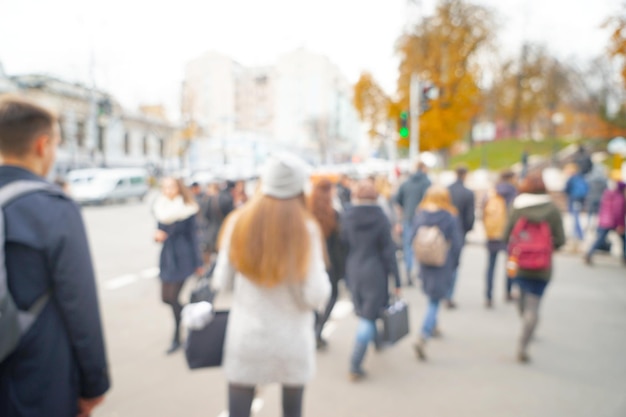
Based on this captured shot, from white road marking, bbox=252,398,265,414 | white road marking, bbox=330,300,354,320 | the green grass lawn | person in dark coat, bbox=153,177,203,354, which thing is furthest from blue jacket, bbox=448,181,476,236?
the green grass lawn

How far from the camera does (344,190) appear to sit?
12625 millimetres

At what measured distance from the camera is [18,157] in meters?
1.70

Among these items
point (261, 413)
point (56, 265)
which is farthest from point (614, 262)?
point (56, 265)

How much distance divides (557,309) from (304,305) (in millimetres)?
5492

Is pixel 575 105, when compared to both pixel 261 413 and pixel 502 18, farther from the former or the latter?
pixel 261 413

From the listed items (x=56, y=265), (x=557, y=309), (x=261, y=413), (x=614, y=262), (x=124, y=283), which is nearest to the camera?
(x=56, y=265)

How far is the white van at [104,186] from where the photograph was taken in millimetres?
24159

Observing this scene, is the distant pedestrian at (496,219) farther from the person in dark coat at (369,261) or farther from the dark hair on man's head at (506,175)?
the person in dark coat at (369,261)

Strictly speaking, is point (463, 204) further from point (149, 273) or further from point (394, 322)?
point (149, 273)

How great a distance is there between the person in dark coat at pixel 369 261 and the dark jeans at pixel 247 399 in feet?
5.74

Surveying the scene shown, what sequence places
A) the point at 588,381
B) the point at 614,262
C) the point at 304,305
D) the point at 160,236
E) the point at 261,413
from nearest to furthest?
the point at 304,305 → the point at 261,413 → the point at 588,381 → the point at 160,236 → the point at 614,262

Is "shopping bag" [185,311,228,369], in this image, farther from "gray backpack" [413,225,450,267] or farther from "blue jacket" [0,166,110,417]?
"gray backpack" [413,225,450,267]

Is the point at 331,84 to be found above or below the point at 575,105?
above

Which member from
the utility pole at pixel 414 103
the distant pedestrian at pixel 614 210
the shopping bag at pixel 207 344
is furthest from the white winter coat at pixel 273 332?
the utility pole at pixel 414 103
